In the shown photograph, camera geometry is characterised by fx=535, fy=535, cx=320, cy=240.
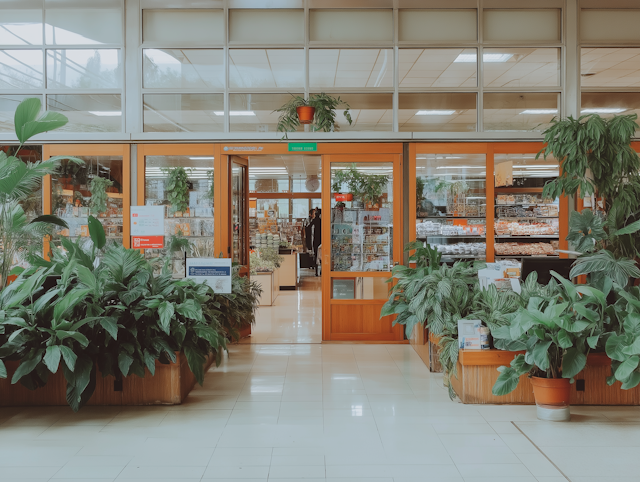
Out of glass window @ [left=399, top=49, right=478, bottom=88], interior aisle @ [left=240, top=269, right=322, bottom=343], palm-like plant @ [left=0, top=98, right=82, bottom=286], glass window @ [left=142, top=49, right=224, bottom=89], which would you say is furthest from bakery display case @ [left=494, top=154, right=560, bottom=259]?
palm-like plant @ [left=0, top=98, right=82, bottom=286]

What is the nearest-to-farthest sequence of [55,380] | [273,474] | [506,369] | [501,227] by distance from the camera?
[273,474] → [506,369] → [55,380] → [501,227]

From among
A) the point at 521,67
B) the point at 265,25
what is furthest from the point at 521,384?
the point at 265,25

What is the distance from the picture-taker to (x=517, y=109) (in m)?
6.68

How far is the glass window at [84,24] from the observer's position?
6.66 meters

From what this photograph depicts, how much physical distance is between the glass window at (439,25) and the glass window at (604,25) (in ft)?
4.42

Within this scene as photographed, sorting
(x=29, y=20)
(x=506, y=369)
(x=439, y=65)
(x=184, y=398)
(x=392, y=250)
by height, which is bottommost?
(x=184, y=398)

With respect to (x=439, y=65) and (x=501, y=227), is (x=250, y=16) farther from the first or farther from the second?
(x=501, y=227)

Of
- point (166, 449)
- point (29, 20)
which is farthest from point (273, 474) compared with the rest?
point (29, 20)

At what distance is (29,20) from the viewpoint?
21.9 ft

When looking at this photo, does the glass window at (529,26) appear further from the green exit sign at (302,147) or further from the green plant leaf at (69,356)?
the green plant leaf at (69,356)

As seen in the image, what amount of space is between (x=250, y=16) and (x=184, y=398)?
4654 mm

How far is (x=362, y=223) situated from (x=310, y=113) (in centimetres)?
153

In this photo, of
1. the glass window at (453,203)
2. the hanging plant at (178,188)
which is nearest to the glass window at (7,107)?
the hanging plant at (178,188)

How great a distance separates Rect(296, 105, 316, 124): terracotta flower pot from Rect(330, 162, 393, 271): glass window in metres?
0.75
